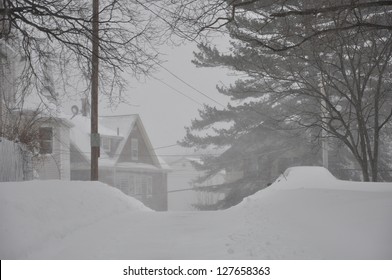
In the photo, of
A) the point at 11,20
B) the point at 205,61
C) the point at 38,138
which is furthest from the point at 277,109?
the point at 11,20

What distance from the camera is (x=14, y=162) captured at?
1330 centimetres

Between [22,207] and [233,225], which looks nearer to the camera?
[22,207]

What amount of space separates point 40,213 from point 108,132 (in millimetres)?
Result: 20357

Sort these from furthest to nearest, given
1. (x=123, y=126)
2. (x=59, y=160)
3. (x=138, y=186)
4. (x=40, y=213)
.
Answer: (x=138, y=186)
(x=123, y=126)
(x=59, y=160)
(x=40, y=213)

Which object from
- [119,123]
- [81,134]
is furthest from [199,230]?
[119,123]

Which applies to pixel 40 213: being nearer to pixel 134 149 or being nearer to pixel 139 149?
pixel 134 149

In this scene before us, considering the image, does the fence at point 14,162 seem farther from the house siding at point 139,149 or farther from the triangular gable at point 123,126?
the house siding at point 139,149

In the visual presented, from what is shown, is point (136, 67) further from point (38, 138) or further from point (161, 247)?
point (38, 138)

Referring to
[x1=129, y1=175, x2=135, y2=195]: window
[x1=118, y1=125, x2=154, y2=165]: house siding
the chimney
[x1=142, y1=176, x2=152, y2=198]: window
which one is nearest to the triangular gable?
[x1=118, y1=125, x2=154, y2=165]: house siding

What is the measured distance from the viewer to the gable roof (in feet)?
84.6

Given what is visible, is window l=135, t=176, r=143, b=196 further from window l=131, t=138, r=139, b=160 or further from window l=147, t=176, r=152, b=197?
window l=131, t=138, r=139, b=160

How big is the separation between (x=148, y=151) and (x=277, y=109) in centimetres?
968

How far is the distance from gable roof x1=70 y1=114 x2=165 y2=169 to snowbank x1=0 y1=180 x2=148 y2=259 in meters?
15.7

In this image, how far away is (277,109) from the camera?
83.8 feet
